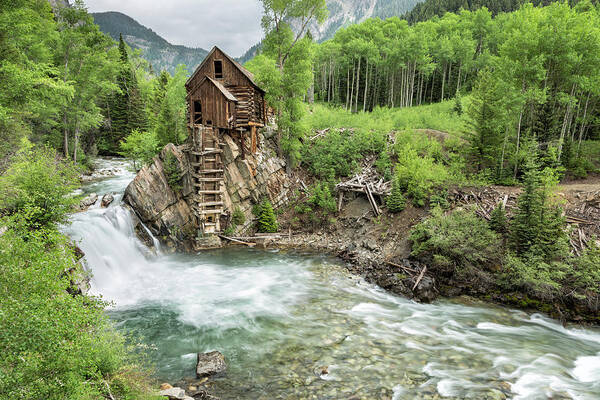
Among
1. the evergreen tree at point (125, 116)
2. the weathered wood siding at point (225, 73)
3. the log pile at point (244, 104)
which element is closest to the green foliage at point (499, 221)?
the log pile at point (244, 104)

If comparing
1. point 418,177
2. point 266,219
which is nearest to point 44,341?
point 266,219

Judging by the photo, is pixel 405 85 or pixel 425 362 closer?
pixel 425 362

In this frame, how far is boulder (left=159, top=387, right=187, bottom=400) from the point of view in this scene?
7.56 meters

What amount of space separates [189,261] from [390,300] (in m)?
12.0

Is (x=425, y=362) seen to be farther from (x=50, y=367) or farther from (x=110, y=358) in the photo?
(x=50, y=367)

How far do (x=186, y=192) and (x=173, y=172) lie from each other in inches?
63.2

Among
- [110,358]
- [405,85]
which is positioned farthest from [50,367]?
[405,85]

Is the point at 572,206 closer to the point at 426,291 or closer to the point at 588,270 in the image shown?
the point at 588,270

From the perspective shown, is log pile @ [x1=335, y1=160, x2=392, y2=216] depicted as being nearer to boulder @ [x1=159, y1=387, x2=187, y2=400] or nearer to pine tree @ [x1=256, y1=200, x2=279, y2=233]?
pine tree @ [x1=256, y1=200, x2=279, y2=233]

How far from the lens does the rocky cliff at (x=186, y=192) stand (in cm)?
1928

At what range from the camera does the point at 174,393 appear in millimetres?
7746

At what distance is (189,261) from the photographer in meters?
18.3

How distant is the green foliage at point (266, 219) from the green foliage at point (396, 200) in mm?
8197

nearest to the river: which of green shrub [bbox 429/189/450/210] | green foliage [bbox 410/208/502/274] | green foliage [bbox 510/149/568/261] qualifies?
green foliage [bbox 410/208/502/274]
